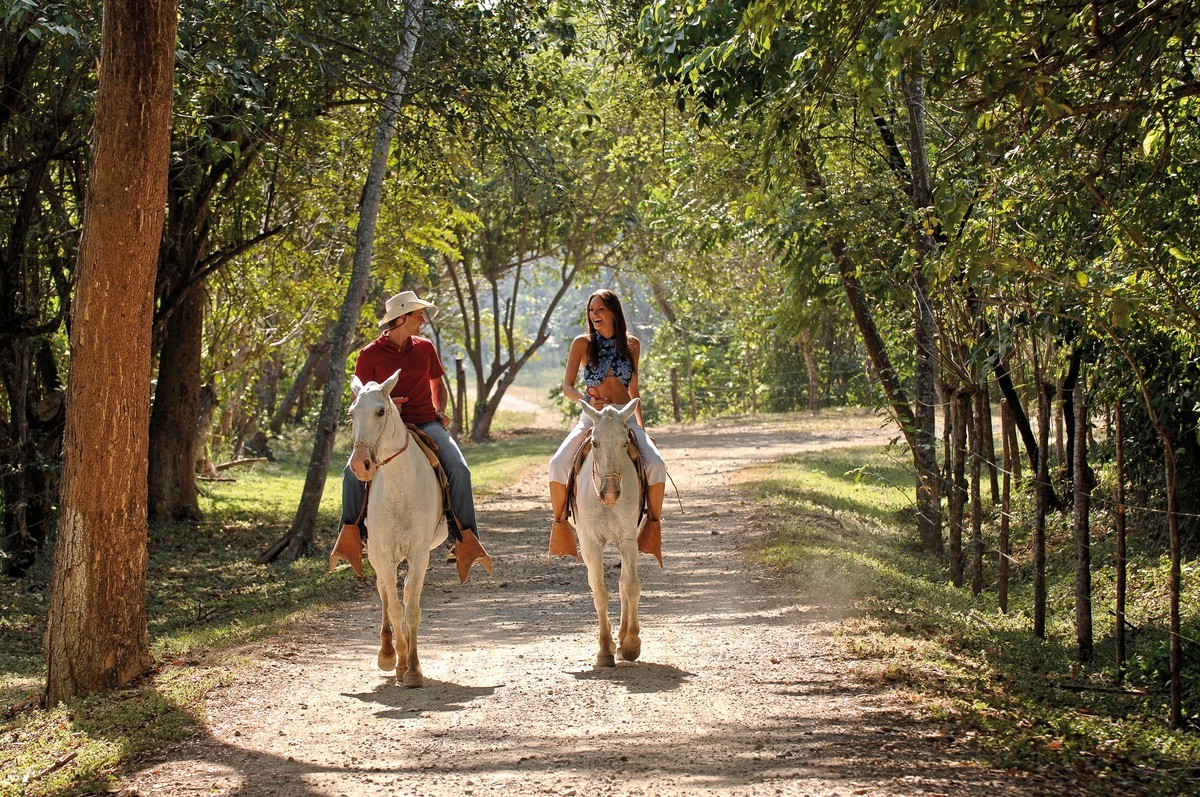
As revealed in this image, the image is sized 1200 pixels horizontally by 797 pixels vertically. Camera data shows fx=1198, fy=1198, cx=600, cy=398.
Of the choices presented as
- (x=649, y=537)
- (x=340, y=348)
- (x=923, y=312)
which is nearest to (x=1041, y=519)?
(x=923, y=312)

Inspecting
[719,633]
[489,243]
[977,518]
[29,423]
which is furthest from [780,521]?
[489,243]

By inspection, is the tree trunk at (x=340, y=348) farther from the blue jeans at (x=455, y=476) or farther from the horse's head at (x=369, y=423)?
the horse's head at (x=369, y=423)

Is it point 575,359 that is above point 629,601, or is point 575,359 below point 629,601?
above

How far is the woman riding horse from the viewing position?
875 cm

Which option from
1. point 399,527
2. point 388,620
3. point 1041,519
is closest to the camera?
point 399,527

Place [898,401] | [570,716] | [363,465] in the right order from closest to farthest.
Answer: [570,716], [363,465], [898,401]

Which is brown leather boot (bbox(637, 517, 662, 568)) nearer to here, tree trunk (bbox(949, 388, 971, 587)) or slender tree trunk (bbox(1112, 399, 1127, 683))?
slender tree trunk (bbox(1112, 399, 1127, 683))

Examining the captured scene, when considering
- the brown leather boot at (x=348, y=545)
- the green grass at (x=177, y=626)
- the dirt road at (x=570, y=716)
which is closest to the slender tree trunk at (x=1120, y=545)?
the dirt road at (x=570, y=716)

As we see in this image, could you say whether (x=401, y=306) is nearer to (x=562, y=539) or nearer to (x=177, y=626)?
(x=562, y=539)

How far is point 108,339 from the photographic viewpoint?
8125mm

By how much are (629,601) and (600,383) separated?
1620 millimetres

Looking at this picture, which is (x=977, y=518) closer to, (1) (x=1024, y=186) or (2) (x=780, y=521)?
(1) (x=1024, y=186)

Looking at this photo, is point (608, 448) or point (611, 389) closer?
point (608, 448)

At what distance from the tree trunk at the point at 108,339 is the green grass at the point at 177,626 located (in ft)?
1.43
